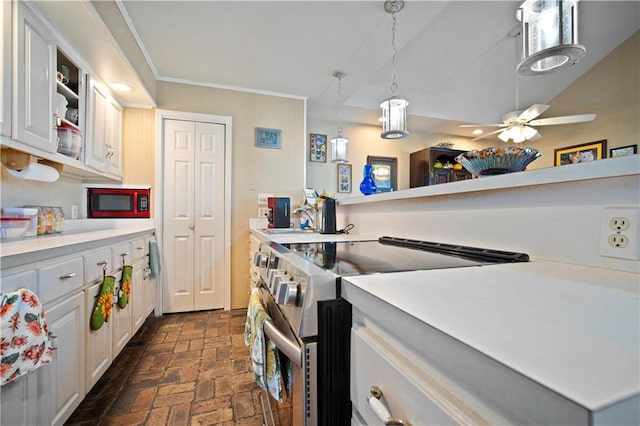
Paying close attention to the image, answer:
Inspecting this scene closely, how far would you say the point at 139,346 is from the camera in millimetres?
2072

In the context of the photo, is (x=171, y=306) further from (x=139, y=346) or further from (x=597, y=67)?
(x=597, y=67)

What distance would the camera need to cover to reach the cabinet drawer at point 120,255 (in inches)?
67.4

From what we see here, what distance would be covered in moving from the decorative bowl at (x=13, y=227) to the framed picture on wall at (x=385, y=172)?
386 centimetres

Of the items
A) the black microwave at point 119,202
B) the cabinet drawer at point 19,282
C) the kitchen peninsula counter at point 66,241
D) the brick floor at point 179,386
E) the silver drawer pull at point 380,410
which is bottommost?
the brick floor at point 179,386

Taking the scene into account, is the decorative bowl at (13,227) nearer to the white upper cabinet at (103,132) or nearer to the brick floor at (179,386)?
the white upper cabinet at (103,132)

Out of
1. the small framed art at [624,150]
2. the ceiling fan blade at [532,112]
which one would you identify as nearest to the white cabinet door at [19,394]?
the ceiling fan blade at [532,112]

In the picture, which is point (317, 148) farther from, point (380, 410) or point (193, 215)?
point (380, 410)

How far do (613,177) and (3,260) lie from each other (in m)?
1.80

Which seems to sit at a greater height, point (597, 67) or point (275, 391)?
point (597, 67)

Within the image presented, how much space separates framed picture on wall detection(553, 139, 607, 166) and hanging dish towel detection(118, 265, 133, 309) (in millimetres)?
5098

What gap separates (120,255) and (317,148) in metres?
2.78

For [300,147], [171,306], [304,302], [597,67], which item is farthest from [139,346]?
[597,67]

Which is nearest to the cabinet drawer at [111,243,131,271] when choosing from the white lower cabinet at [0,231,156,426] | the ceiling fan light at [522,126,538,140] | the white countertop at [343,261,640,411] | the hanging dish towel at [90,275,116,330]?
the white lower cabinet at [0,231,156,426]

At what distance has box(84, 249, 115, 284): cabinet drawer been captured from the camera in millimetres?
1385
